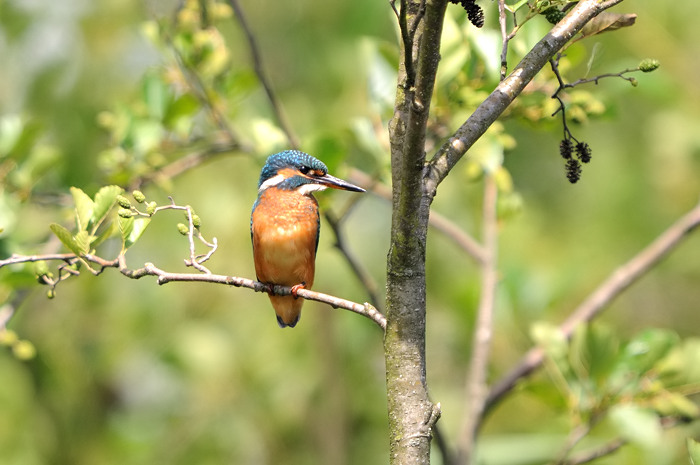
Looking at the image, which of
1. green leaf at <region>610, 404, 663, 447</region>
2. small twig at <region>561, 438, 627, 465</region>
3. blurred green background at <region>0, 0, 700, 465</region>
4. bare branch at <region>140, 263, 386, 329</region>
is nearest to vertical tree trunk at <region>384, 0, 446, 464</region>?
bare branch at <region>140, 263, 386, 329</region>

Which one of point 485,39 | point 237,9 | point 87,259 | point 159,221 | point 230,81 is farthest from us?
point 159,221

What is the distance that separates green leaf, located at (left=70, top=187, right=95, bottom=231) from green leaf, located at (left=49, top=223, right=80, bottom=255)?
92 mm

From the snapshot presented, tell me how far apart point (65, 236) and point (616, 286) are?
2.63m

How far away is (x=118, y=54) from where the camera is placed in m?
7.30

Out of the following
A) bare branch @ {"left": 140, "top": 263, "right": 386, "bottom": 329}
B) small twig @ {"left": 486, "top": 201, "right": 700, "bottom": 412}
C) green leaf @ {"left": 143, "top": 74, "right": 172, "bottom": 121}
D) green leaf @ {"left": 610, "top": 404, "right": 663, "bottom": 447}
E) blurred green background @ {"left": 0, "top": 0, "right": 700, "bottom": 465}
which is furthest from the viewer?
blurred green background @ {"left": 0, "top": 0, "right": 700, "bottom": 465}

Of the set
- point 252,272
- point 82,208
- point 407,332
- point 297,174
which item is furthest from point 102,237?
point 252,272

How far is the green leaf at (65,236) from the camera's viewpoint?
2.24 m

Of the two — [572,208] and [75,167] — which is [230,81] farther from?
[572,208]

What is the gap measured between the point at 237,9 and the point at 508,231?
2931 mm

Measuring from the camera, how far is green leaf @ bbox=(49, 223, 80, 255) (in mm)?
2236

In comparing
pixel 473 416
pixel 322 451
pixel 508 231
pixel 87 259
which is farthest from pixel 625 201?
pixel 87 259

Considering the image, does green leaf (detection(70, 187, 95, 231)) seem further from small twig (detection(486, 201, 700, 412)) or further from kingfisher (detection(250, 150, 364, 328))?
small twig (detection(486, 201, 700, 412))

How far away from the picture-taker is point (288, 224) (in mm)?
3797

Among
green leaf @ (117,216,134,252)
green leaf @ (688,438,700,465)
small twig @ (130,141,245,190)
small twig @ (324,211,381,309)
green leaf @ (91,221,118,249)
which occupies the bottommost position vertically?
green leaf @ (688,438,700,465)
